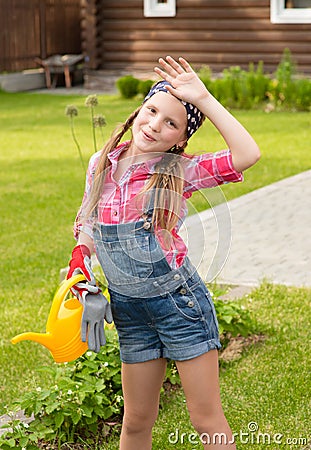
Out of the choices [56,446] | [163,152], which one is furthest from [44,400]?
[163,152]

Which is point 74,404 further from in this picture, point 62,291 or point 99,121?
point 99,121

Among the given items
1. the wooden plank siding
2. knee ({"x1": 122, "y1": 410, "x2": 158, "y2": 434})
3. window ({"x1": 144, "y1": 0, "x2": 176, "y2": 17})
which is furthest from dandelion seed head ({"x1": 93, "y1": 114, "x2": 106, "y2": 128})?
window ({"x1": 144, "y1": 0, "x2": 176, "y2": 17})

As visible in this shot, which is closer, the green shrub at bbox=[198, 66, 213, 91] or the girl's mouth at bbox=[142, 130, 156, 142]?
the girl's mouth at bbox=[142, 130, 156, 142]

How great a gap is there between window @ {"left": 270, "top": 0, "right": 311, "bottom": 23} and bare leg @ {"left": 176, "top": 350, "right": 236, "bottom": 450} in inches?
614

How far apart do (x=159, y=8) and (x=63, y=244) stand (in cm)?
1274

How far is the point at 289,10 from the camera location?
1789 centimetres

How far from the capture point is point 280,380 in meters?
4.32

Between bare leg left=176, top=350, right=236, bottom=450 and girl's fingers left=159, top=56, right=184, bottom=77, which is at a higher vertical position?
girl's fingers left=159, top=56, right=184, bottom=77

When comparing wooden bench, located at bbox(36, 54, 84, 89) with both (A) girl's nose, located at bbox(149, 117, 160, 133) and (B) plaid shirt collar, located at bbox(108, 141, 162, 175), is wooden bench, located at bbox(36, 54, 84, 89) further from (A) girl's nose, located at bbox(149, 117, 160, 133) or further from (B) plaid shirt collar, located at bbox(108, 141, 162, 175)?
(A) girl's nose, located at bbox(149, 117, 160, 133)

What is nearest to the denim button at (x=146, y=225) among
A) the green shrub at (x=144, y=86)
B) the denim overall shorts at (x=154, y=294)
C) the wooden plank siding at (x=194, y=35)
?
the denim overall shorts at (x=154, y=294)

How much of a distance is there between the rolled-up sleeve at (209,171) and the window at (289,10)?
15401 mm

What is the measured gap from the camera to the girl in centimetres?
290

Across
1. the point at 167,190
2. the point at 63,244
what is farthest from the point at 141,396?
the point at 63,244

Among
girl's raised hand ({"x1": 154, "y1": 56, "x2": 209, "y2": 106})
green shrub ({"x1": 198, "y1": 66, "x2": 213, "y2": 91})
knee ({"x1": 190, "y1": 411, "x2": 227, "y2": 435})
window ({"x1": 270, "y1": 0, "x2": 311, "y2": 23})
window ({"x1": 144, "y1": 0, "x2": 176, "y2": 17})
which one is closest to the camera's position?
girl's raised hand ({"x1": 154, "y1": 56, "x2": 209, "y2": 106})
